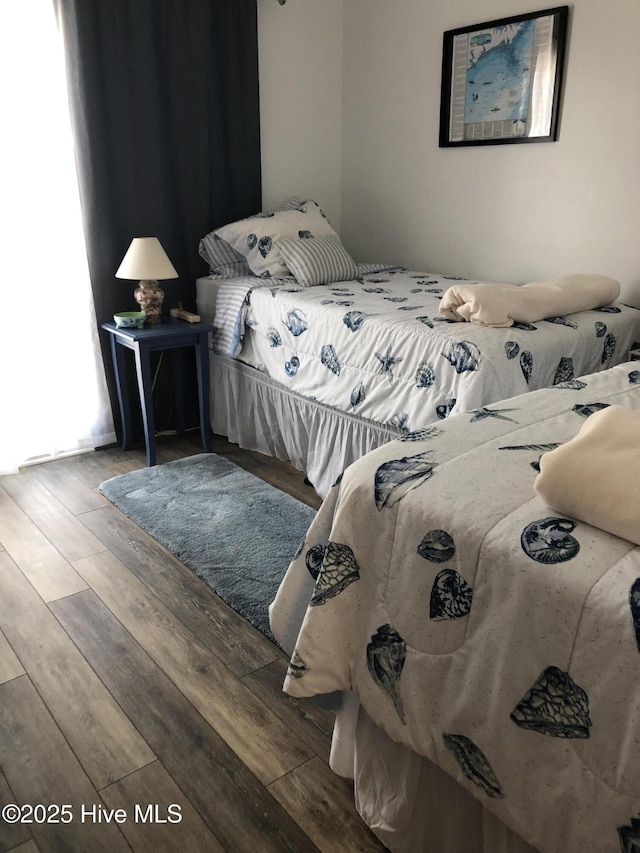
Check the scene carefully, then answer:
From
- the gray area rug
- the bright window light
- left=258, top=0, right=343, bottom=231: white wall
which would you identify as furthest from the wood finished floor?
left=258, top=0, right=343, bottom=231: white wall

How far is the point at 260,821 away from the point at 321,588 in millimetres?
562

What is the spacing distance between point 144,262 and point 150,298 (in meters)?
0.21

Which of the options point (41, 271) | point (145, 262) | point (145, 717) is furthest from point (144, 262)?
point (145, 717)

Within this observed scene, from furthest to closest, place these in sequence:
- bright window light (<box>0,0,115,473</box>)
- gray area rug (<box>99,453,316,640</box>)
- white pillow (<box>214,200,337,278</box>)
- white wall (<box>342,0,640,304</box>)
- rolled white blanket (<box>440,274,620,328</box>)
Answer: white pillow (<box>214,200,337,278</box>) < bright window light (<box>0,0,115,473</box>) < white wall (<box>342,0,640,304</box>) < rolled white blanket (<box>440,274,620,328</box>) < gray area rug (<box>99,453,316,640</box>)

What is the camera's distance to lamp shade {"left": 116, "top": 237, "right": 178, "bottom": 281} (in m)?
2.94

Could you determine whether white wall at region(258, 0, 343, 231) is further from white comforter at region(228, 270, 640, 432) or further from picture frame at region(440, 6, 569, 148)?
white comforter at region(228, 270, 640, 432)

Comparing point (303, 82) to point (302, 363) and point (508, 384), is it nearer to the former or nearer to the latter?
point (302, 363)

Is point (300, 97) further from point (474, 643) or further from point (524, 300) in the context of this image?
point (474, 643)

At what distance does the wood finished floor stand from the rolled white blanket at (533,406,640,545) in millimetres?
828

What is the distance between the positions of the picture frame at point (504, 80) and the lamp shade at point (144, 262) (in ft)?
4.94

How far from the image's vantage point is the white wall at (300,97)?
3.50m

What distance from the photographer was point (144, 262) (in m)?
2.95

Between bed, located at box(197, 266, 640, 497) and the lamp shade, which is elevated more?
the lamp shade

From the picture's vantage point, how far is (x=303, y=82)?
3.64 m
